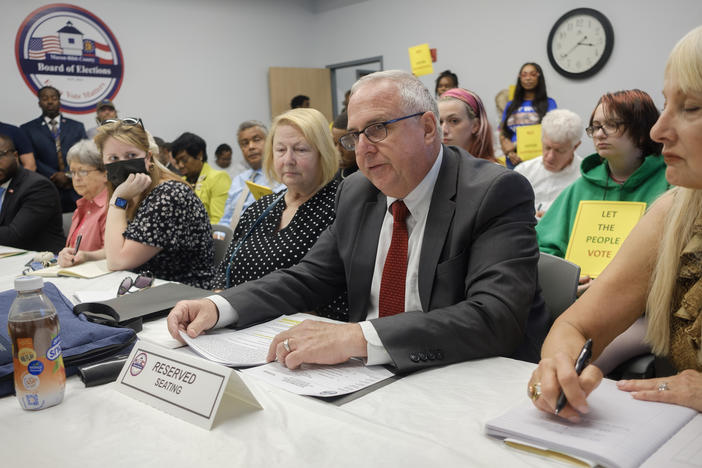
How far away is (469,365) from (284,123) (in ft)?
4.76

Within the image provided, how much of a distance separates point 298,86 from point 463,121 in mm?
5512

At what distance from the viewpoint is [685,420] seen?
2.89 ft

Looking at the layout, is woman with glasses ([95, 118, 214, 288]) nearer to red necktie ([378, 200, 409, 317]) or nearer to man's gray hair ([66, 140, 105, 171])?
man's gray hair ([66, 140, 105, 171])

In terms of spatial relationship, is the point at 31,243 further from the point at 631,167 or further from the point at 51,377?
the point at 631,167

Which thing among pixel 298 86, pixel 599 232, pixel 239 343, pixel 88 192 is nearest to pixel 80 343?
pixel 239 343

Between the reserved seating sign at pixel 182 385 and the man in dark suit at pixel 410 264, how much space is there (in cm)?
19

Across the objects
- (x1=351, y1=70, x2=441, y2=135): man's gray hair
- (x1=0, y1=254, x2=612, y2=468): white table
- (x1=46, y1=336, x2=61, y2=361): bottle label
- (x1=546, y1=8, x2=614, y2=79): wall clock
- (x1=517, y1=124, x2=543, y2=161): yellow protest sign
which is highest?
(x1=546, y1=8, x2=614, y2=79): wall clock

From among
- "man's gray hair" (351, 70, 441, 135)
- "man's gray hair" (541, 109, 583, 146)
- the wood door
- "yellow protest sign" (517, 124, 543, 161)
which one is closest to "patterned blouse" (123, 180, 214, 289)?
"man's gray hair" (351, 70, 441, 135)

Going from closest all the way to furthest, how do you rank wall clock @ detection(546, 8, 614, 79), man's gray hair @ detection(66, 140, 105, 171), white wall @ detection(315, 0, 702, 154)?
man's gray hair @ detection(66, 140, 105, 171), white wall @ detection(315, 0, 702, 154), wall clock @ detection(546, 8, 614, 79)

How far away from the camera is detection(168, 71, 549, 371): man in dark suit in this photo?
3.88ft

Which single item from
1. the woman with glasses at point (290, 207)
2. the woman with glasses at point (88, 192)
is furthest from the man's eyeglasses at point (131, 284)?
the woman with glasses at point (88, 192)

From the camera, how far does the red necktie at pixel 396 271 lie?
1523mm

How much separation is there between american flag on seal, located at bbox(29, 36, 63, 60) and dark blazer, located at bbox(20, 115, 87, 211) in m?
0.69

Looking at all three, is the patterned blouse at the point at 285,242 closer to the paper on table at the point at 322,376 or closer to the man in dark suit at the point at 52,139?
the paper on table at the point at 322,376
